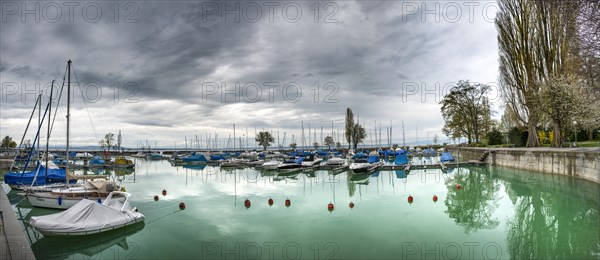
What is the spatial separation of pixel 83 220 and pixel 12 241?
3.06 metres

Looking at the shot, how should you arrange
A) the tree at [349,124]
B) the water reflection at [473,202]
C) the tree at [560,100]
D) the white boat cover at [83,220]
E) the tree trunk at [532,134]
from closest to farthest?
the white boat cover at [83,220], the water reflection at [473,202], the tree at [560,100], the tree trunk at [532,134], the tree at [349,124]

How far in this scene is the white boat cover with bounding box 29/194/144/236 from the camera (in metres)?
12.5

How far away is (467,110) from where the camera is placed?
205 ft

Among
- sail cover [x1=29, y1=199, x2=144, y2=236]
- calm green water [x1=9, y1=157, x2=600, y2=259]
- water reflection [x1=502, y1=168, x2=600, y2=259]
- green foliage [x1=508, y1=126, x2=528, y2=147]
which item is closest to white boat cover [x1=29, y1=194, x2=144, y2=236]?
sail cover [x1=29, y1=199, x2=144, y2=236]

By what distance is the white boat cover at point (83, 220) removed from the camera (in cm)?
1248

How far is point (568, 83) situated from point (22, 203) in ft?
158

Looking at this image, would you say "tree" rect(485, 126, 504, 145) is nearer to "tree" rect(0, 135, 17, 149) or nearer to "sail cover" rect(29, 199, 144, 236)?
"sail cover" rect(29, 199, 144, 236)

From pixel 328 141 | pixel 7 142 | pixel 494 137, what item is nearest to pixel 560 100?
pixel 494 137

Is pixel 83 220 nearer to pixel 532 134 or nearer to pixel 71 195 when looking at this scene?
pixel 71 195

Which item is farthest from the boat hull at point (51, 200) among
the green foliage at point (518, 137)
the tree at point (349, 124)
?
the tree at point (349, 124)

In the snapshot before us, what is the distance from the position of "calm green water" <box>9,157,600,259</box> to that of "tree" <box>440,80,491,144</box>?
129 ft

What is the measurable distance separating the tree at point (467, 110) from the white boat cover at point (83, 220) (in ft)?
207

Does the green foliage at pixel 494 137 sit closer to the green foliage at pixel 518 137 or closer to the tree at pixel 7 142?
the green foliage at pixel 518 137

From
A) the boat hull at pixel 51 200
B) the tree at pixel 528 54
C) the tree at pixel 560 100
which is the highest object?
the tree at pixel 528 54
